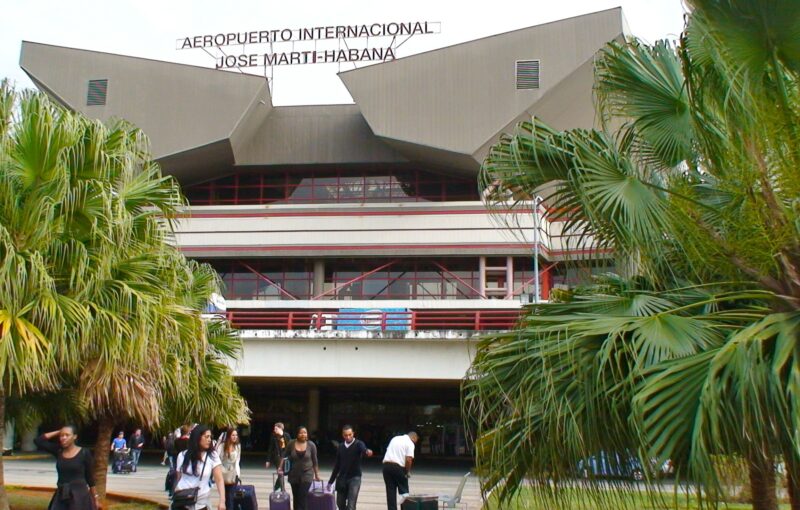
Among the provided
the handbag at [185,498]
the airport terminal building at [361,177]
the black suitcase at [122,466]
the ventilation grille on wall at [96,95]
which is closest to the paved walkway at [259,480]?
the black suitcase at [122,466]

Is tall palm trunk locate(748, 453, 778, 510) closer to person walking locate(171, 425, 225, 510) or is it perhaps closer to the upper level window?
person walking locate(171, 425, 225, 510)

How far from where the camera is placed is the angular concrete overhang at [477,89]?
37.2 meters

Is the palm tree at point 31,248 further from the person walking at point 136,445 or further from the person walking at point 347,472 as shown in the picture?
the person walking at point 136,445

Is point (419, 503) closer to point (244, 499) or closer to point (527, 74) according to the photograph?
point (244, 499)

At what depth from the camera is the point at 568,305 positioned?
8148mm

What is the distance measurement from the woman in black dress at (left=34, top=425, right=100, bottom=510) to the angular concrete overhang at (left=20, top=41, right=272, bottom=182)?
3075 cm

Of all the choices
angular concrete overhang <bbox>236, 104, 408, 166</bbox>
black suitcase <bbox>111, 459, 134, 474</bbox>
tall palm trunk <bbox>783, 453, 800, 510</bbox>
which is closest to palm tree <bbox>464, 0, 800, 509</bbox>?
tall palm trunk <bbox>783, 453, 800, 510</bbox>

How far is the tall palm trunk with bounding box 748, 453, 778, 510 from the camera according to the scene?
6.50 metres

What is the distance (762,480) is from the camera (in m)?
7.16

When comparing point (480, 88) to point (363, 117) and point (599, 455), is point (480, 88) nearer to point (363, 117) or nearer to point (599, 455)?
point (363, 117)

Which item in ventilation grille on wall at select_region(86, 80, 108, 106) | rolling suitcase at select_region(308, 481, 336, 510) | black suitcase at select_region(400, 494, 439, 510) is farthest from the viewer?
ventilation grille on wall at select_region(86, 80, 108, 106)

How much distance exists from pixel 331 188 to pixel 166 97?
8.00 meters

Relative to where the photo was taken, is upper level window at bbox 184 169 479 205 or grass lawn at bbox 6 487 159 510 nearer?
grass lawn at bbox 6 487 159 510

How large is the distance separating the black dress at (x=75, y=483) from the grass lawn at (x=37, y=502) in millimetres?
7176
